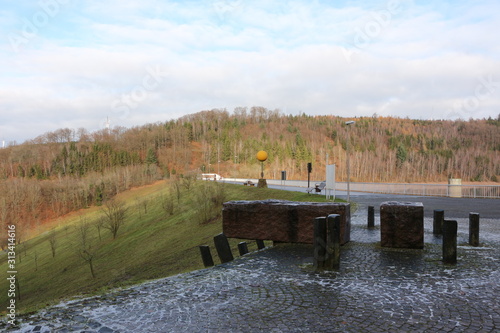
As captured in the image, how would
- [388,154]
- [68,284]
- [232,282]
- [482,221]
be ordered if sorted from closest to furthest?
[232,282], [482,221], [68,284], [388,154]

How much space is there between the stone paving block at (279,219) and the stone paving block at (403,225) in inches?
41.8

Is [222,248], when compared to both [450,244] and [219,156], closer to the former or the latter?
[450,244]

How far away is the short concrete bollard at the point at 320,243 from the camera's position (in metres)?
7.62

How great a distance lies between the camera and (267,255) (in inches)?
370

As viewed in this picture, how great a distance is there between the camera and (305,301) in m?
5.66

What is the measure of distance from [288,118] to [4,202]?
136 m

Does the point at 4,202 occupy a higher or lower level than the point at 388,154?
lower

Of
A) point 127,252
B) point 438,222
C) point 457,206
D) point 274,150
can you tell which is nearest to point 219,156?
point 274,150

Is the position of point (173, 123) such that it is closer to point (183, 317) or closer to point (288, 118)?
point (288, 118)

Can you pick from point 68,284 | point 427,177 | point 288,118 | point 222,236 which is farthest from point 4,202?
point 288,118

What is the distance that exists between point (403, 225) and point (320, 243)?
3140mm

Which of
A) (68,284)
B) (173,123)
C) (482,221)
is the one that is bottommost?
(68,284)

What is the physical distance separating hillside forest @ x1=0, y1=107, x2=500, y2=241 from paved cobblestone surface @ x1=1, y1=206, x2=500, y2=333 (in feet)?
263

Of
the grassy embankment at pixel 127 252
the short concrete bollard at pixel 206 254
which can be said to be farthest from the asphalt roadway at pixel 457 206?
the short concrete bollard at pixel 206 254
